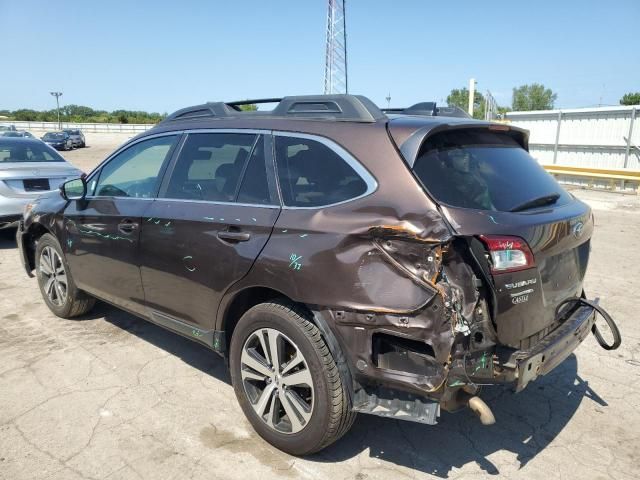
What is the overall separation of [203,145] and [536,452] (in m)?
2.86

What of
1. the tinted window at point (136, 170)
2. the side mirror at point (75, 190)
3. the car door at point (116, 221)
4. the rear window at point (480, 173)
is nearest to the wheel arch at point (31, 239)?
the side mirror at point (75, 190)

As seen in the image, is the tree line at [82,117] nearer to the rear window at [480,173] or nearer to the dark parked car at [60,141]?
the dark parked car at [60,141]

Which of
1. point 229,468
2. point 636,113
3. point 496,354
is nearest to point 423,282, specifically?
point 496,354

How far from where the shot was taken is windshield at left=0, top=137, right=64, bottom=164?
8391 mm

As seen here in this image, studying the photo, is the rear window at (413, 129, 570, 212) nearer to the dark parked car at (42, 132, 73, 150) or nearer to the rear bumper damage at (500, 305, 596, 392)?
the rear bumper damage at (500, 305, 596, 392)

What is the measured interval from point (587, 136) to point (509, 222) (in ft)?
56.4

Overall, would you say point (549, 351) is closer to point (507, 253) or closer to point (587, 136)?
point (507, 253)

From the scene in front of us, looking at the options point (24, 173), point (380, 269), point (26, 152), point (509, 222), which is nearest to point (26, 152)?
point (26, 152)

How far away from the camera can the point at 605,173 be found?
49.1ft

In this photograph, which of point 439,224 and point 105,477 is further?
point 105,477

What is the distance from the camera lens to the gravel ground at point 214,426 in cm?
284

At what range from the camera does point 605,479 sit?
2.73 m

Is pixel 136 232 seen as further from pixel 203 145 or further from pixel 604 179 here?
pixel 604 179

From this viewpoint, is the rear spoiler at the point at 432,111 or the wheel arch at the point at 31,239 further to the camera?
the wheel arch at the point at 31,239
